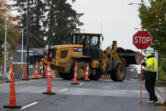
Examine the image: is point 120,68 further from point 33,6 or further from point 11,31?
point 33,6

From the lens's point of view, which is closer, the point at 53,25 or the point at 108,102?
the point at 108,102

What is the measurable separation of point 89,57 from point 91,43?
1.00m

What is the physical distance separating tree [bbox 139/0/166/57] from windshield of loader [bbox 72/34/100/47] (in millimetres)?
7616

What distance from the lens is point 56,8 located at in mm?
82375

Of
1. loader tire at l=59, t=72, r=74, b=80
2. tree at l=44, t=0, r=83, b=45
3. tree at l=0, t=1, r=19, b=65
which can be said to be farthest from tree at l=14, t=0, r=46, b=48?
loader tire at l=59, t=72, r=74, b=80

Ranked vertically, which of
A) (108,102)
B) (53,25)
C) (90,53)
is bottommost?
(108,102)

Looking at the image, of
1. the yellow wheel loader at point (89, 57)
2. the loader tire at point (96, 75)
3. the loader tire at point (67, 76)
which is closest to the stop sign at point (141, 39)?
the yellow wheel loader at point (89, 57)

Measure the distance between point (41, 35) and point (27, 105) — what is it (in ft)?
230

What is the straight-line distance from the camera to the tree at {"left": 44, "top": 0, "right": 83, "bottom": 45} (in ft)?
259

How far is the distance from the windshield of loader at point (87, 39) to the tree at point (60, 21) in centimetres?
4386

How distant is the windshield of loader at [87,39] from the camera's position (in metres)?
32.4

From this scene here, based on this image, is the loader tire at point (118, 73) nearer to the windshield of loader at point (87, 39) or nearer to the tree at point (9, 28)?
the windshield of loader at point (87, 39)

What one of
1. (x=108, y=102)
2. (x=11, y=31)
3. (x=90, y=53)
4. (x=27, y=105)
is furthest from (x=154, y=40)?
(x=11, y=31)

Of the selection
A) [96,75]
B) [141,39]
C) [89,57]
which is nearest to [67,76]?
[96,75]
